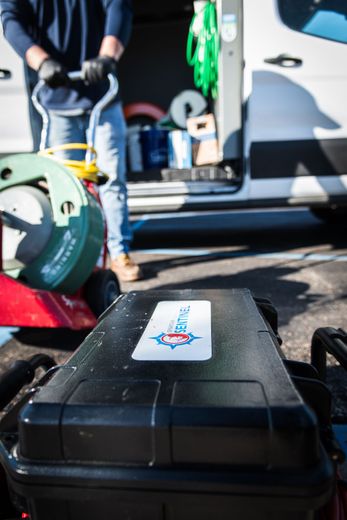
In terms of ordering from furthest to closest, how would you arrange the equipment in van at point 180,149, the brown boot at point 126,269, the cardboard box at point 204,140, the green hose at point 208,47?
the equipment in van at point 180,149 < the cardboard box at point 204,140 < the green hose at point 208,47 < the brown boot at point 126,269

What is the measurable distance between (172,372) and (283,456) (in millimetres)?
192

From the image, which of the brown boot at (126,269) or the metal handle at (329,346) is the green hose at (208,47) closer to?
the brown boot at (126,269)

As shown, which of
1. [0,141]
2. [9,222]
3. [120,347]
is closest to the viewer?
[120,347]

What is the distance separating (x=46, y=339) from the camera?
5.50ft

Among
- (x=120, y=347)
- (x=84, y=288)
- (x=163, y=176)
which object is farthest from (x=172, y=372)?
(x=163, y=176)

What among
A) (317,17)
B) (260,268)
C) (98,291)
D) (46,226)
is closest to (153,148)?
(317,17)

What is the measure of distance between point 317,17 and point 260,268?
1.63 metres

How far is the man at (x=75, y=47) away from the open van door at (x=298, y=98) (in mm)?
916

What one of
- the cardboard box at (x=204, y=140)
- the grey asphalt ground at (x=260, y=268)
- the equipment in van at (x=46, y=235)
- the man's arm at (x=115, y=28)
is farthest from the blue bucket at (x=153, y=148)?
the equipment in van at (x=46, y=235)

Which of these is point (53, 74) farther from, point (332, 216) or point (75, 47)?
point (332, 216)

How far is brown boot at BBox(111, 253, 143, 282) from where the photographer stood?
2402 millimetres

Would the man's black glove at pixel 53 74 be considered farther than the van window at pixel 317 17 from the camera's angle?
No

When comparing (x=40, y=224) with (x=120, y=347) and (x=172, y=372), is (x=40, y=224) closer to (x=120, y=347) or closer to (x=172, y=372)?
(x=120, y=347)

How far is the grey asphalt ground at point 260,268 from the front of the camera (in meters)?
1.59
